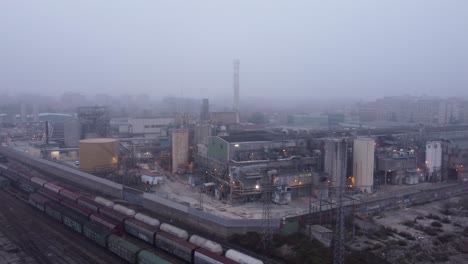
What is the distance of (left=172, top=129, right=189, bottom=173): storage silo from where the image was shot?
11.2m

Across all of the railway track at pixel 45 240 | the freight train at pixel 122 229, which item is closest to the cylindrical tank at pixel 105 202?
the freight train at pixel 122 229

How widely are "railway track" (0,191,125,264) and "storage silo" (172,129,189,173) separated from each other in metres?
4.02

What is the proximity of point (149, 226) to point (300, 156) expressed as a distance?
438 cm

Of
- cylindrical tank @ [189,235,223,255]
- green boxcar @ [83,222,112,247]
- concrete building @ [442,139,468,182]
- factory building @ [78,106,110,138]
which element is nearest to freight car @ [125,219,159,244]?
green boxcar @ [83,222,112,247]

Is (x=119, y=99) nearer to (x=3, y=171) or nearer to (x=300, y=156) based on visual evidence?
(x=3, y=171)

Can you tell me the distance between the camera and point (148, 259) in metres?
4.94

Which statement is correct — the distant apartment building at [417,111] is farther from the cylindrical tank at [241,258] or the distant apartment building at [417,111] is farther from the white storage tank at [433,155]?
the cylindrical tank at [241,258]

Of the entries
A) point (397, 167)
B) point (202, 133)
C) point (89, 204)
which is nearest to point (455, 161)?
point (397, 167)

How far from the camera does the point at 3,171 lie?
11398 mm

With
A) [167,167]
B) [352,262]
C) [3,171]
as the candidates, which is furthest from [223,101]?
[352,262]

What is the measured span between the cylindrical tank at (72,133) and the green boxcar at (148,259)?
10520 millimetres

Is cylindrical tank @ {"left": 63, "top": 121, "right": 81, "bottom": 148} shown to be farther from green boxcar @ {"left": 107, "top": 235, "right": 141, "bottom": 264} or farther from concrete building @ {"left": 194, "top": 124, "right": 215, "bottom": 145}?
green boxcar @ {"left": 107, "top": 235, "right": 141, "bottom": 264}

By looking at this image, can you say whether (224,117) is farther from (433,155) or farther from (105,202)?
(105,202)

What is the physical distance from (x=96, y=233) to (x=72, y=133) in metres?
9.48
